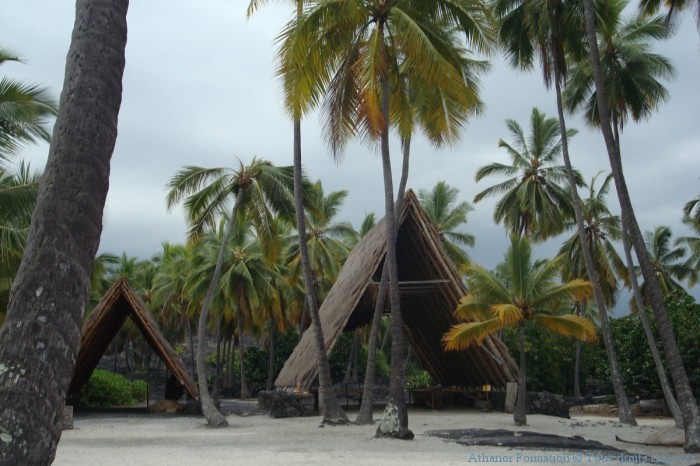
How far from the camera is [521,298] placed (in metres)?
16.5

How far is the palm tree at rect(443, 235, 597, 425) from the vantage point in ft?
52.7

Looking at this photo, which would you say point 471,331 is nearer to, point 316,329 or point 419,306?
point 316,329

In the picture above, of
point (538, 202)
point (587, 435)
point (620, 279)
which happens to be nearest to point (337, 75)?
point (587, 435)

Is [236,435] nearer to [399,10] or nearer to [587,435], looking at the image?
[587,435]

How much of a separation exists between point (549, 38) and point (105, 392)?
2183 centimetres

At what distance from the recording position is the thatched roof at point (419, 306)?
798 inches

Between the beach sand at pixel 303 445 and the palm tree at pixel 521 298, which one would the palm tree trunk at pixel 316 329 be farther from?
the palm tree at pixel 521 298

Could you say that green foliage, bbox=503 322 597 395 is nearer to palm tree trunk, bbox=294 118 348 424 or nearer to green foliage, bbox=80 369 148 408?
palm tree trunk, bbox=294 118 348 424

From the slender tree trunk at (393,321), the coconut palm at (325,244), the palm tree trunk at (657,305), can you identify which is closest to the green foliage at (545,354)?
the coconut palm at (325,244)

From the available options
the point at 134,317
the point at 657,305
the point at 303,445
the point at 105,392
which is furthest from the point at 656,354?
the point at 105,392

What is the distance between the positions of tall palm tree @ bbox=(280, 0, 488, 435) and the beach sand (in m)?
1.69

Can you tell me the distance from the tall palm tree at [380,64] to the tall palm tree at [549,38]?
13.3 feet

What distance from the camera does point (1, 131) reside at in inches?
500

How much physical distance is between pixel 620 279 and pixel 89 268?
91.1 feet
